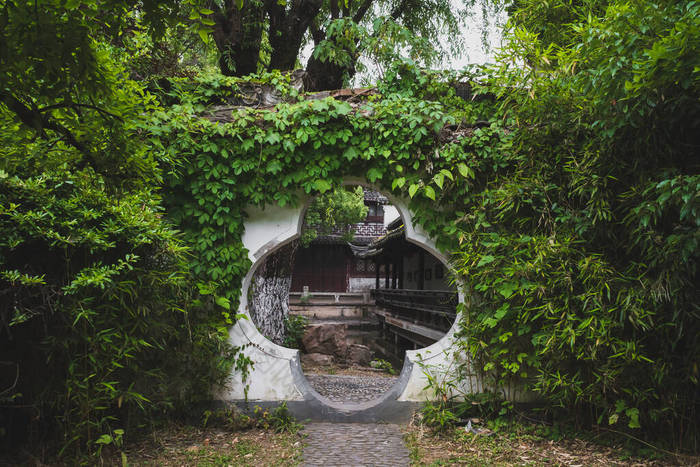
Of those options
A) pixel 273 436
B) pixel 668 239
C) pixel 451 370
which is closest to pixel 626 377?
pixel 668 239

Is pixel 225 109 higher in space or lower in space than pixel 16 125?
higher

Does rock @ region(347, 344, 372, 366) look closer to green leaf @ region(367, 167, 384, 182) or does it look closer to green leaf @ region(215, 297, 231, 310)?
green leaf @ region(215, 297, 231, 310)

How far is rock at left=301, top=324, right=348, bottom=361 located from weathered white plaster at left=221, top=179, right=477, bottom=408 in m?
6.01

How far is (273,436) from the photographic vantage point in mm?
4203

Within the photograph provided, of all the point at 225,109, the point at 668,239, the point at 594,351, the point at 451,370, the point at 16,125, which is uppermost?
the point at 225,109

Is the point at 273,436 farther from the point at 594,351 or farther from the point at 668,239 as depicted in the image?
the point at 668,239

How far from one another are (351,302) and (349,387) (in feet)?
36.8

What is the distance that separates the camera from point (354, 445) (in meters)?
3.99

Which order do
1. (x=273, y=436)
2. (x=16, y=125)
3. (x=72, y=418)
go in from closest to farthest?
1. (x=16, y=125)
2. (x=72, y=418)
3. (x=273, y=436)

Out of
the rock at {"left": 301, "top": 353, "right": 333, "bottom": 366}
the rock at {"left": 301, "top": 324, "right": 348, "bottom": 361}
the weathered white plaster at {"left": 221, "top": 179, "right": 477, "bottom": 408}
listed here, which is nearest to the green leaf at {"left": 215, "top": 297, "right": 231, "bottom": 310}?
the weathered white plaster at {"left": 221, "top": 179, "right": 477, "bottom": 408}

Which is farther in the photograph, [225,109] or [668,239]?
[225,109]

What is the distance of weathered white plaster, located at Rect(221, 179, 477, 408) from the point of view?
459 centimetres

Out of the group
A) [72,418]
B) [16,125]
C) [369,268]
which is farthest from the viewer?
[369,268]

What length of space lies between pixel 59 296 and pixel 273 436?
7.01 feet
